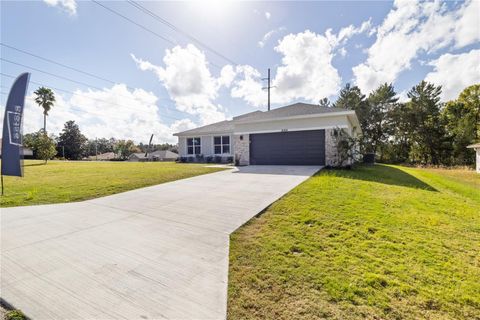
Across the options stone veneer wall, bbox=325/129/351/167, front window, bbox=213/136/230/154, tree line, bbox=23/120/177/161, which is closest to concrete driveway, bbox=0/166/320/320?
stone veneer wall, bbox=325/129/351/167

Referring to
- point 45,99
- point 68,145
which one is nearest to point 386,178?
point 45,99

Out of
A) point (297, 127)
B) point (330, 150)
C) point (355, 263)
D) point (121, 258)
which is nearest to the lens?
point (355, 263)

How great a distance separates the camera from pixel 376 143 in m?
30.6

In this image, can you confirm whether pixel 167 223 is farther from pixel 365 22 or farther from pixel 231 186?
pixel 365 22

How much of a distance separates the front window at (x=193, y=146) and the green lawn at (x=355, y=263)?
1706 cm

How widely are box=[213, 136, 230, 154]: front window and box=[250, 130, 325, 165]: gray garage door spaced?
527cm

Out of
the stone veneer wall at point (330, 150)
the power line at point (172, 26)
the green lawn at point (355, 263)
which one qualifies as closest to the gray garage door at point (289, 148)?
the stone veneer wall at point (330, 150)

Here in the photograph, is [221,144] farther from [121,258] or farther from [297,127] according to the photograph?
[121,258]

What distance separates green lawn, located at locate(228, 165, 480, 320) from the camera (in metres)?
2.03

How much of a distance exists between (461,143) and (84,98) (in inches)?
1813

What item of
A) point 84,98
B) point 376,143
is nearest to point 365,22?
point 376,143

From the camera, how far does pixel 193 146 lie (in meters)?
21.4

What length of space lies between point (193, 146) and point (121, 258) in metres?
19.0

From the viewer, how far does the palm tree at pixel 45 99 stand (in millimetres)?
31156
